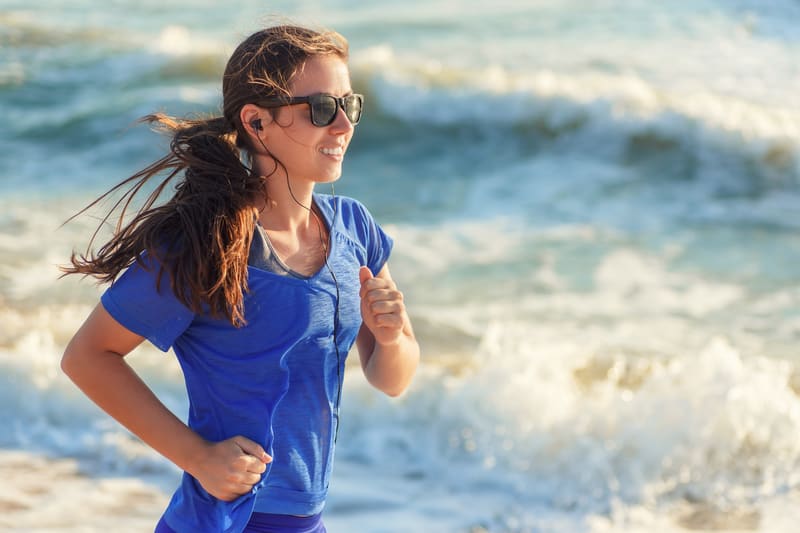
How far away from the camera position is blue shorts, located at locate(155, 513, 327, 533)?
7.33ft

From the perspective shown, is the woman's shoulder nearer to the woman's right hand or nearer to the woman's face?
the woman's face

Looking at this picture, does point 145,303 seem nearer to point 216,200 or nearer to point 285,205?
point 216,200

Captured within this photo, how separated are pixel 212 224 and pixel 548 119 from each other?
11.1m

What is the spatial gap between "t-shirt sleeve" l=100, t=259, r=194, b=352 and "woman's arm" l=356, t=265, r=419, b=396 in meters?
0.35

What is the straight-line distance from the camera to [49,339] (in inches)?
261

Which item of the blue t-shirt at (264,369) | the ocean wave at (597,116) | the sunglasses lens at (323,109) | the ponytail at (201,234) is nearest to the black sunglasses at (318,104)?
the sunglasses lens at (323,109)

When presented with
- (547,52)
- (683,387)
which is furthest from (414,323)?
(547,52)

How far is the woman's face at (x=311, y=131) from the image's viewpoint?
2.19 meters

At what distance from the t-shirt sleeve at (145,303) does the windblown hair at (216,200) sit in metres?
0.02

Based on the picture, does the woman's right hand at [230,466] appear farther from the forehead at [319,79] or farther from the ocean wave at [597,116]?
the ocean wave at [597,116]

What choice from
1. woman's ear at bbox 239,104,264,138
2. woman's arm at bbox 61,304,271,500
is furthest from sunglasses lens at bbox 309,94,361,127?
woman's arm at bbox 61,304,271,500

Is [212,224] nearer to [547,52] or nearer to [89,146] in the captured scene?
[89,146]

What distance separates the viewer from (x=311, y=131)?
220 centimetres

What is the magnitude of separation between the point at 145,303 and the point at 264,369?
258 mm
